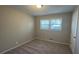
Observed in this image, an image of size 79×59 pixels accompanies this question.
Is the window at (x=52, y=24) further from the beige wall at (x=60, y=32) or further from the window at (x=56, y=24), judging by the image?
the beige wall at (x=60, y=32)

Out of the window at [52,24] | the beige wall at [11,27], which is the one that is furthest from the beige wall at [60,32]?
the beige wall at [11,27]

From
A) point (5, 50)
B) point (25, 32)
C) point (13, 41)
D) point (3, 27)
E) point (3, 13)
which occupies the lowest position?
point (5, 50)

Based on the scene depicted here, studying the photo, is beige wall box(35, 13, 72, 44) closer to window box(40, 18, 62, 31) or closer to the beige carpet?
window box(40, 18, 62, 31)

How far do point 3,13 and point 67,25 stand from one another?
2953 mm

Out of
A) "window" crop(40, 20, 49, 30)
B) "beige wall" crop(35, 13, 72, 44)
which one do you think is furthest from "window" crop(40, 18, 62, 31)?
"beige wall" crop(35, 13, 72, 44)

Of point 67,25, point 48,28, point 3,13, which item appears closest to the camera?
point 3,13

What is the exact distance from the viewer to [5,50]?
8.77 feet

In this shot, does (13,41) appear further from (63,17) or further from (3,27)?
(63,17)

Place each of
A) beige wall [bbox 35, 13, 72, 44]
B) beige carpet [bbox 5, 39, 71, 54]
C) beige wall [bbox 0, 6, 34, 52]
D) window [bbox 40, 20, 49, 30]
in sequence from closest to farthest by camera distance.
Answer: beige wall [bbox 0, 6, 34, 52] < beige carpet [bbox 5, 39, 71, 54] < beige wall [bbox 35, 13, 72, 44] < window [bbox 40, 20, 49, 30]

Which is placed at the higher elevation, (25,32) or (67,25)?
(67,25)

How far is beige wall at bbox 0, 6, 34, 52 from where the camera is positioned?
257cm
